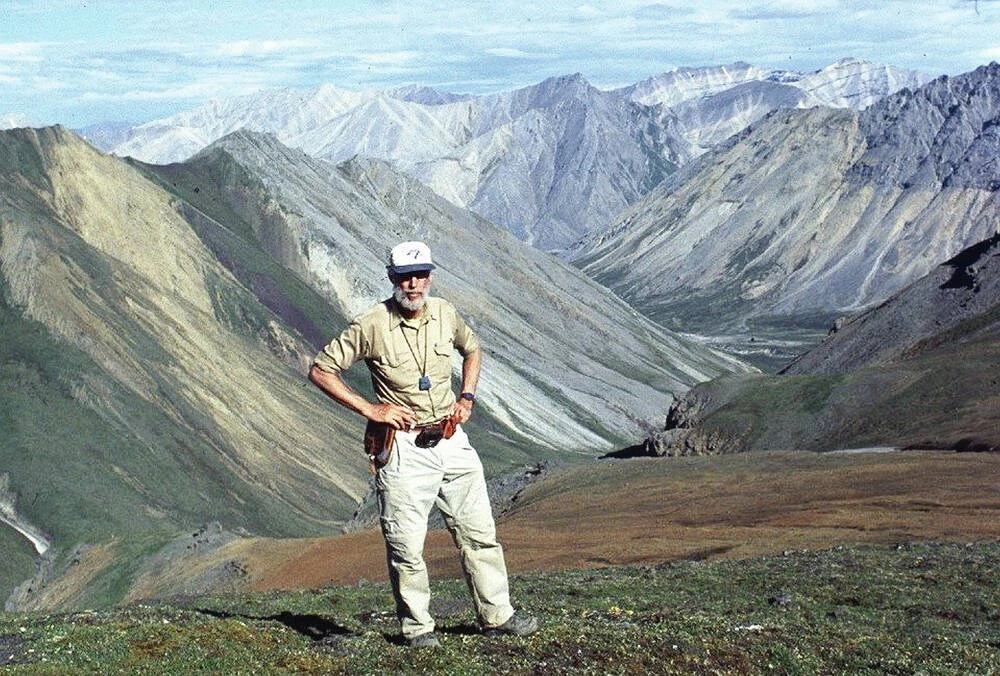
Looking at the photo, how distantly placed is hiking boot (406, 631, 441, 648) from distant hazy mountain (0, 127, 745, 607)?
4289cm

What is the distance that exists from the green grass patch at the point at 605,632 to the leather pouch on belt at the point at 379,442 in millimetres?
2048

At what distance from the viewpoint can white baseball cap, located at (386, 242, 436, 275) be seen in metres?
13.7

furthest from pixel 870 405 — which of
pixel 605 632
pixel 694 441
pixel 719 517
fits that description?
pixel 605 632

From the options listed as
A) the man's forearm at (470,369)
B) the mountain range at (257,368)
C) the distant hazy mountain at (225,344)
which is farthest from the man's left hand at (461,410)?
the distant hazy mountain at (225,344)

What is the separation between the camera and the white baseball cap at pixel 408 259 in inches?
540

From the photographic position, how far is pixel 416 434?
13.9 metres

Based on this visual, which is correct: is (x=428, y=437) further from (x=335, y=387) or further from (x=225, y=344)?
(x=225, y=344)

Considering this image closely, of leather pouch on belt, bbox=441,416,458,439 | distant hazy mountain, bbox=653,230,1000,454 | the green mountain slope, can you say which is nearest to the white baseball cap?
leather pouch on belt, bbox=441,416,458,439

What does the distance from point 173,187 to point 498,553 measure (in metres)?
130

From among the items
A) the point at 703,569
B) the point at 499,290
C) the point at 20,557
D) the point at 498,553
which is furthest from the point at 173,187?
the point at 498,553

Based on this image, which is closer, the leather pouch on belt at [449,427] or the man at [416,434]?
the man at [416,434]

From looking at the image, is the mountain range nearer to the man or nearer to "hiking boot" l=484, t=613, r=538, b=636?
"hiking boot" l=484, t=613, r=538, b=636

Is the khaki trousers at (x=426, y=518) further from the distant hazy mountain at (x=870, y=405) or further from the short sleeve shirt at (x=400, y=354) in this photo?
the distant hazy mountain at (x=870, y=405)

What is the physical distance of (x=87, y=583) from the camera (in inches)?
2235
